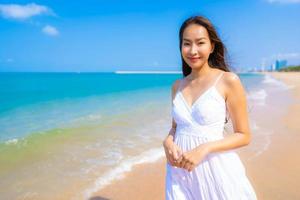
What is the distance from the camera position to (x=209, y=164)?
1.86 meters

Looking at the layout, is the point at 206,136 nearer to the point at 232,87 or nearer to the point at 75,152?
the point at 232,87

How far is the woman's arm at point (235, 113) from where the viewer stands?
71.7 inches

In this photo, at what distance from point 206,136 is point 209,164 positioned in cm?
17

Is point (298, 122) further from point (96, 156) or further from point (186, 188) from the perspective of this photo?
point (186, 188)

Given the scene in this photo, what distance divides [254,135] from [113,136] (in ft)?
12.5

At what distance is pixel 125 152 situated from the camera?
22.7 ft

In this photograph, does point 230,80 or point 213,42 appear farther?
point 213,42

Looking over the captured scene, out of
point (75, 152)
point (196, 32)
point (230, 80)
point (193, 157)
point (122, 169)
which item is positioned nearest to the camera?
point (193, 157)

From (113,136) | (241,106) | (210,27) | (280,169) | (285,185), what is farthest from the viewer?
(113,136)

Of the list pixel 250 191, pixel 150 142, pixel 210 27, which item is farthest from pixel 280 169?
pixel 210 27

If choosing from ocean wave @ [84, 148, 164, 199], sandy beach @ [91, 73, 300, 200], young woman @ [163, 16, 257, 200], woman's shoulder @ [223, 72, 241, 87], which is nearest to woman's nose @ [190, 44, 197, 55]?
young woman @ [163, 16, 257, 200]

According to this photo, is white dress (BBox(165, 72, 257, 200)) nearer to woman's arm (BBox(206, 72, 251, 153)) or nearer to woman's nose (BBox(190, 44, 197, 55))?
woman's arm (BBox(206, 72, 251, 153))

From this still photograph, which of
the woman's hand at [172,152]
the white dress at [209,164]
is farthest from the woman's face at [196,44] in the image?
the woman's hand at [172,152]

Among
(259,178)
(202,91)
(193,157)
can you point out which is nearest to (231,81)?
(202,91)
